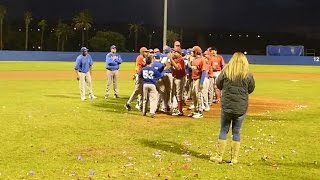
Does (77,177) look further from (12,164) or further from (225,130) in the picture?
(225,130)

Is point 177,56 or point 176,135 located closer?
point 176,135

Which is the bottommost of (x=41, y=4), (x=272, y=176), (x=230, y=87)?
(x=272, y=176)

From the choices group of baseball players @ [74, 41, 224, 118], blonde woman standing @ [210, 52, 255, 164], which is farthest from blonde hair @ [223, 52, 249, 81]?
group of baseball players @ [74, 41, 224, 118]

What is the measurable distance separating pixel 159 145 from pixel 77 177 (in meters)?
3.06

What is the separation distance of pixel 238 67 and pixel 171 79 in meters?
6.69

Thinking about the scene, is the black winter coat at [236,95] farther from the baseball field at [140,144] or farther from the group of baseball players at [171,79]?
the group of baseball players at [171,79]

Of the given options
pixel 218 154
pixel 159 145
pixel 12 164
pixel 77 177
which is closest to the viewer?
pixel 77 177

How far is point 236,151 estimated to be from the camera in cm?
878

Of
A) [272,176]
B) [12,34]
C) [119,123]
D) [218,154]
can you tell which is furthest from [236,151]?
[12,34]

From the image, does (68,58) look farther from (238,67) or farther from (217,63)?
(238,67)

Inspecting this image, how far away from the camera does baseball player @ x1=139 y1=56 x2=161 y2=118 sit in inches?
552

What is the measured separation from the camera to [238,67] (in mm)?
8656

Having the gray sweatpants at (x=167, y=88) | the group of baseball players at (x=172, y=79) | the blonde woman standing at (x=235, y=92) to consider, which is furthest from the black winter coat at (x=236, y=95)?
the gray sweatpants at (x=167, y=88)

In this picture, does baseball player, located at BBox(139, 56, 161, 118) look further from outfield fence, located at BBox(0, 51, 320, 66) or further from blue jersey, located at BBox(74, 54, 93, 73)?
outfield fence, located at BBox(0, 51, 320, 66)
